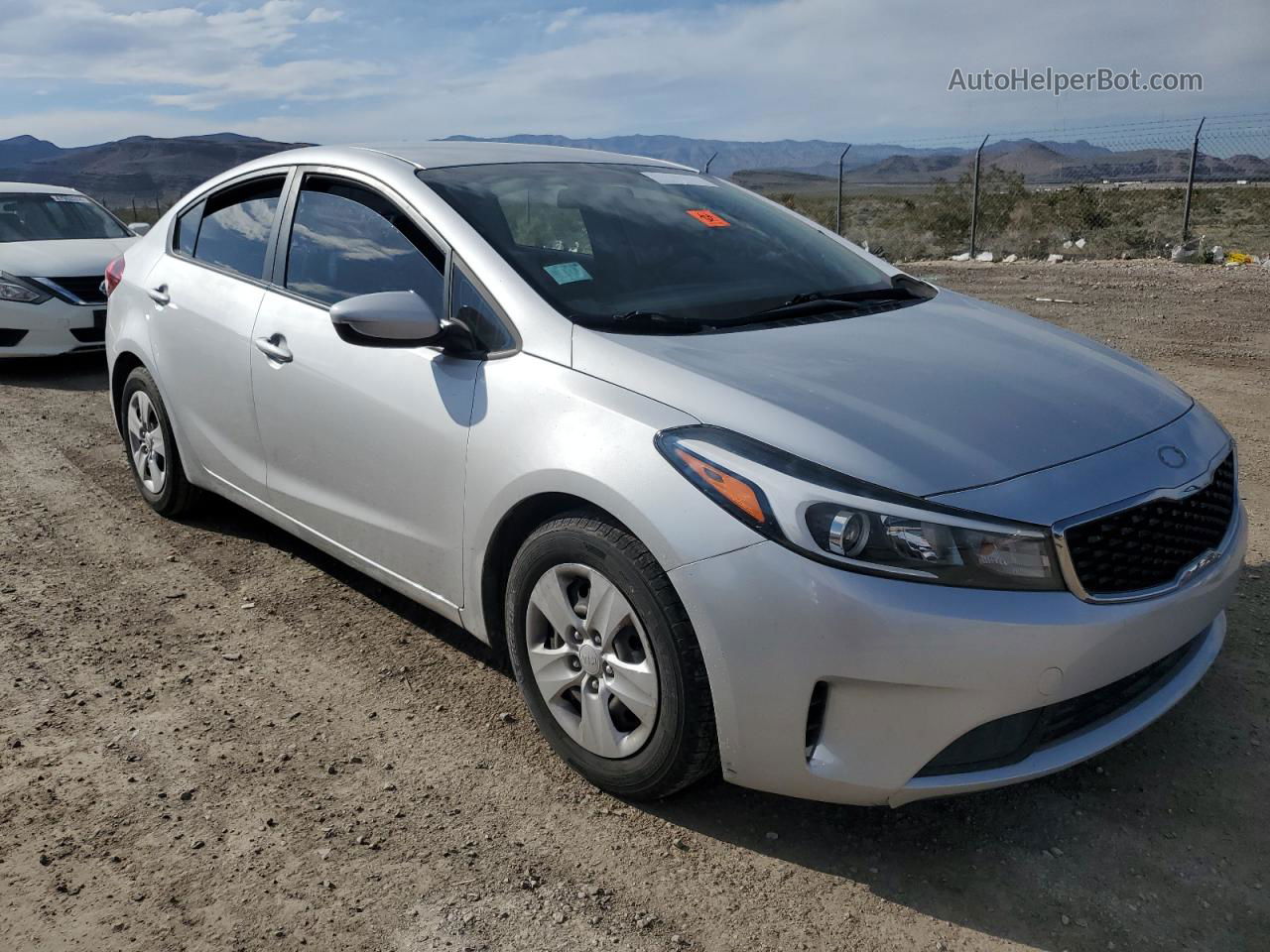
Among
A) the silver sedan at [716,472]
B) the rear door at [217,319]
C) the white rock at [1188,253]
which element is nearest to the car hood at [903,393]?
the silver sedan at [716,472]

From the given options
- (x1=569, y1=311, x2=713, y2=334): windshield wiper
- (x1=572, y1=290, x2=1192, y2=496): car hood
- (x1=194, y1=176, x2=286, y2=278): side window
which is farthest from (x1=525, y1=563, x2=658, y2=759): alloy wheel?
(x1=194, y1=176, x2=286, y2=278): side window

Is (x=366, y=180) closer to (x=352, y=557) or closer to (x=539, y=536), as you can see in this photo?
(x=352, y=557)

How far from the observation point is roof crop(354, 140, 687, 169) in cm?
362

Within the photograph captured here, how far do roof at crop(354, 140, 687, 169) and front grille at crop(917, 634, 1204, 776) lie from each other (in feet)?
8.01

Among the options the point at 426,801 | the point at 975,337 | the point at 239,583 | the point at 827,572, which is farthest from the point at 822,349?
the point at 239,583

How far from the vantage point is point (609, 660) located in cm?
264

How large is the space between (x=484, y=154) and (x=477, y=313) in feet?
3.37

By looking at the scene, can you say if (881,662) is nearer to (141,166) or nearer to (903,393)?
(903,393)

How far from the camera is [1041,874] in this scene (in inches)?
97.7

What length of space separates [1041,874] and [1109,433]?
108 centimetres

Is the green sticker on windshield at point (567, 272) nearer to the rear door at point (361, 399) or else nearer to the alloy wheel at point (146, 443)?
the rear door at point (361, 399)

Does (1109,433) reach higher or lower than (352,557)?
higher

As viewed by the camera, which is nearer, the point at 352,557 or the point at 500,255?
the point at 500,255

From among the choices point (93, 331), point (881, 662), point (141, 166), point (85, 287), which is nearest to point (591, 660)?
point (881, 662)
